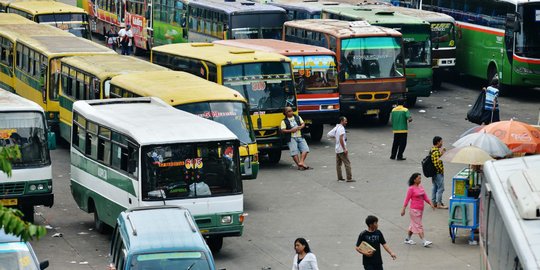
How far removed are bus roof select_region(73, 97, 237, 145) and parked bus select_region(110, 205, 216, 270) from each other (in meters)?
2.87

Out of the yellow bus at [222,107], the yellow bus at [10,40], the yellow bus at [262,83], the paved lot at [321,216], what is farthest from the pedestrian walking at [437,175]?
the yellow bus at [10,40]

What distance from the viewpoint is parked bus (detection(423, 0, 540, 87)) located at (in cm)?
3628

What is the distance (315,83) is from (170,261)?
1622 centimetres

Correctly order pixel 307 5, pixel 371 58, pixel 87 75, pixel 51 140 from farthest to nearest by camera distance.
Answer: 1. pixel 307 5
2. pixel 371 58
3. pixel 87 75
4. pixel 51 140

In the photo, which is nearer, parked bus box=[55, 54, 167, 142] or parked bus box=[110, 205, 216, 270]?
parked bus box=[110, 205, 216, 270]

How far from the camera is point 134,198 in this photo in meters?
19.8

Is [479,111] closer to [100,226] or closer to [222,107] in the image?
[222,107]

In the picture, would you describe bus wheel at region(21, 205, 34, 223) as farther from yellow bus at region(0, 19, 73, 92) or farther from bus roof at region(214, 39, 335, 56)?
yellow bus at region(0, 19, 73, 92)

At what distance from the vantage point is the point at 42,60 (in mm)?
31875

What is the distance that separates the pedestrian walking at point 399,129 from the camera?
28188 mm

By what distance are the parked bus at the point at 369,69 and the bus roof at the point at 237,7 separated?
711 centimetres

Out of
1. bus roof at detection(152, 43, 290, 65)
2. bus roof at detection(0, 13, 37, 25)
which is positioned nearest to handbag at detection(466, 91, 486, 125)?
bus roof at detection(152, 43, 290, 65)

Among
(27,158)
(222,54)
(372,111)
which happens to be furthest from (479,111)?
(27,158)

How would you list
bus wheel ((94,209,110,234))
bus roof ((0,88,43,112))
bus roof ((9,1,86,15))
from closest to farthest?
bus wheel ((94,209,110,234)) < bus roof ((0,88,43,112)) < bus roof ((9,1,86,15))
